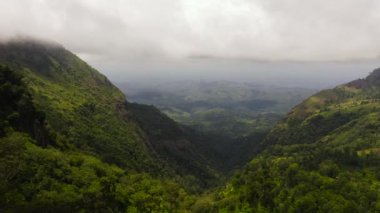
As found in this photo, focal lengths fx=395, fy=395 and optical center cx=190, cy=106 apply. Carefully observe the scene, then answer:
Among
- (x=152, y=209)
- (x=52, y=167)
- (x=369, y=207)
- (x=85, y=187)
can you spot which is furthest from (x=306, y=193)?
(x=52, y=167)

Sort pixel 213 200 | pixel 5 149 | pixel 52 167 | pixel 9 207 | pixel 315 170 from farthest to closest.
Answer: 1. pixel 315 170
2. pixel 213 200
3. pixel 52 167
4. pixel 5 149
5. pixel 9 207

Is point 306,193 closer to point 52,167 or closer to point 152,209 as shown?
point 152,209

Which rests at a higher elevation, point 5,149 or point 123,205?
point 5,149

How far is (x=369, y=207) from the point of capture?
484 ft

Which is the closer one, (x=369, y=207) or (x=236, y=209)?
(x=369, y=207)

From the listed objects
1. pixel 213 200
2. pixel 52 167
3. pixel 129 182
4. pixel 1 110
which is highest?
pixel 1 110

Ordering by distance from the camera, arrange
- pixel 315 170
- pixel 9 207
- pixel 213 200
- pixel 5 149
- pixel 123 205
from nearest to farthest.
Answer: pixel 9 207 → pixel 5 149 → pixel 123 205 → pixel 213 200 → pixel 315 170

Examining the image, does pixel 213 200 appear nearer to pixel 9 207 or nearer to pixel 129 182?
pixel 129 182

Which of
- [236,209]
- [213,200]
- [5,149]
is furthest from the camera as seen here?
[213,200]

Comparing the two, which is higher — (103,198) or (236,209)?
(103,198)

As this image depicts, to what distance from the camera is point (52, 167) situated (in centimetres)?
12294

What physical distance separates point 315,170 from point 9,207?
14995 cm

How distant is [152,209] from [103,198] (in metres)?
29.2

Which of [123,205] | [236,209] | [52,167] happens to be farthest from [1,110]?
[236,209]
